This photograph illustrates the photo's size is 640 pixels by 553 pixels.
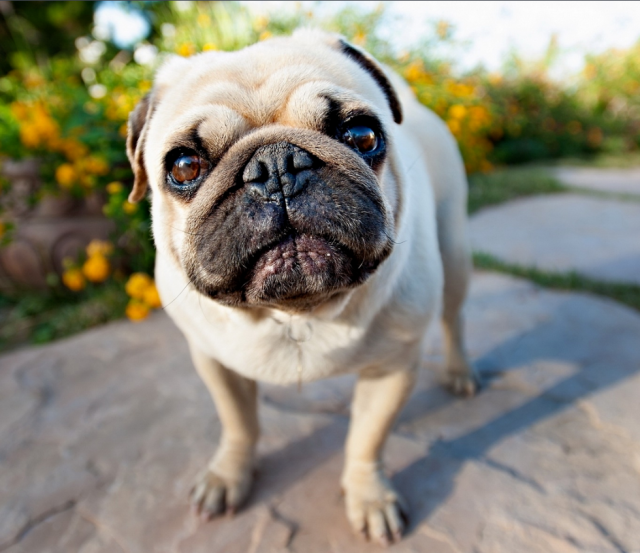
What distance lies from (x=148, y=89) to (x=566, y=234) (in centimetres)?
415

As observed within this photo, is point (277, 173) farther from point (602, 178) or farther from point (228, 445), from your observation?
point (602, 178)

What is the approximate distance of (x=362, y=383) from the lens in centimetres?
190

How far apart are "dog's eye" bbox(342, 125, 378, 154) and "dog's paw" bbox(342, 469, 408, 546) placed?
4.12 ft

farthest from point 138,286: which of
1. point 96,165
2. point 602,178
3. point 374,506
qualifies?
point 602,178

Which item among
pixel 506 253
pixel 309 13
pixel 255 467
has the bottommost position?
pixel 506 253

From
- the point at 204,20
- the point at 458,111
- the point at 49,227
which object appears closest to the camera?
the point at 49,227

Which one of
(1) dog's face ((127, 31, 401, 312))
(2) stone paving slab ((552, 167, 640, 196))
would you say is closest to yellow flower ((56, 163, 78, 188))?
(1) dog's face ((127, 31, 401, 312))

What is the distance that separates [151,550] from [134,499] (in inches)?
10.7

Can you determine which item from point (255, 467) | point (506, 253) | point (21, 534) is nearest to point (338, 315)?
point (255, 467)

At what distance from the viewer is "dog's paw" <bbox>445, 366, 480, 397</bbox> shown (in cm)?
251

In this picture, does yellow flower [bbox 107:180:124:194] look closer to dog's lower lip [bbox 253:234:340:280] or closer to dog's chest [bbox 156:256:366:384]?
dog's chest [bbox 156:256:366:384]

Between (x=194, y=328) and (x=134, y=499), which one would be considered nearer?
(x=194, y=328)

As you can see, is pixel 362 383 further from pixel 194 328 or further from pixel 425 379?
pixel 425 379

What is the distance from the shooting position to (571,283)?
11.3ft
